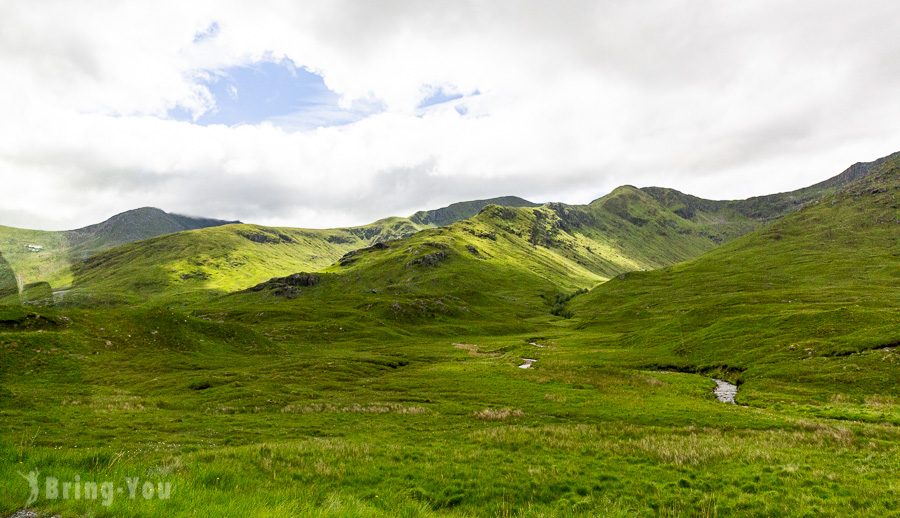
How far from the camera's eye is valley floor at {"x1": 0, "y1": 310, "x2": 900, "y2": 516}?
46.2ft

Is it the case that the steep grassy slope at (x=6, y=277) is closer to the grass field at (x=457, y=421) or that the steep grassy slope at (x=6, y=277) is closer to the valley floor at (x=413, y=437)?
the grass field at (x=457, y=421)

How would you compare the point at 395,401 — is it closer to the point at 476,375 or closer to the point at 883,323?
the point at 476,375

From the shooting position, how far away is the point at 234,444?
28.0 m

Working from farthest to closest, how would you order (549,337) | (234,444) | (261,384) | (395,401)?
1. (549,337)
2. (261,384)
3. (395,401)
4. (234,444)

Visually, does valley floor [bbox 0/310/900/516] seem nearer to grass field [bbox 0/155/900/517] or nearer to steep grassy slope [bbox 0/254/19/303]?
grass field [bbox 0/155/900/517]

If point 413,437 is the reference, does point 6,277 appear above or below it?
above

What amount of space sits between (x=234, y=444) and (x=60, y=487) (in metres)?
21.0

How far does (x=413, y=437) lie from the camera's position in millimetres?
30438

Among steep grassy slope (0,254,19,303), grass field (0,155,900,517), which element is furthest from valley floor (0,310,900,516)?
steep grassy slope (0,254,19,303)

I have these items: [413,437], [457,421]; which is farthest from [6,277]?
[457,421]

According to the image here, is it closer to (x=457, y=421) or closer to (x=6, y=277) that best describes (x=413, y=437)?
(x=457, y=421)

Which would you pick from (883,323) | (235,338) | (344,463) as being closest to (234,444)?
(344,463)

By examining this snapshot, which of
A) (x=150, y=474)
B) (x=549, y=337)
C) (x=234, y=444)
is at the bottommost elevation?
(x=549, y=337)

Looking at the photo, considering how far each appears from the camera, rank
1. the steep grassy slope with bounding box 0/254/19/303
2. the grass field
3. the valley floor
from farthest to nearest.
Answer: the steep grassy slope with bounding box 0/254/19/303, the grass field, the valley floor
